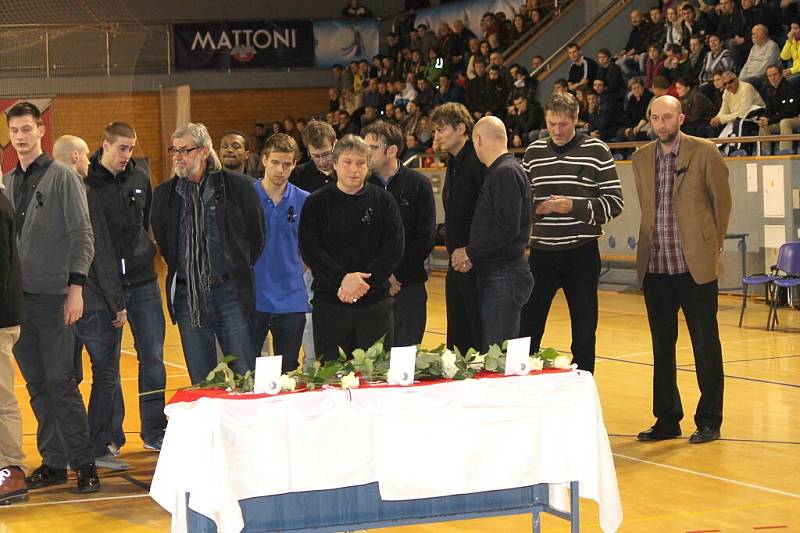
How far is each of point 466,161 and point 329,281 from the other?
129cm

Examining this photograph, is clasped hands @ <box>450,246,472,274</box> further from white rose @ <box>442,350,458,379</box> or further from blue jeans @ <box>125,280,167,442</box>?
white rose @ <box>442,350,458,379</box>

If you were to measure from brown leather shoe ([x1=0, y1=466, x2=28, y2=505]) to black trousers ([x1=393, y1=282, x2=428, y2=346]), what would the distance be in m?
2.08

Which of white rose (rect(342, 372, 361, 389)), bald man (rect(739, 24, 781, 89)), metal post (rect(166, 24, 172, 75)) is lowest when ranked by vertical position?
white rose (rect(342, 372, 361, 389))

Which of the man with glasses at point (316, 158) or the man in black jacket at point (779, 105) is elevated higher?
the man in black jacket at point (779, 105)

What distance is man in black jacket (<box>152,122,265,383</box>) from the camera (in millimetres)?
6105

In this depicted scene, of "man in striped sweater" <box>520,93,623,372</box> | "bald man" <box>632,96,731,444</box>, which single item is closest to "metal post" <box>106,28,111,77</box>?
"man in striped sweater" <box>520,93,623,372</box>

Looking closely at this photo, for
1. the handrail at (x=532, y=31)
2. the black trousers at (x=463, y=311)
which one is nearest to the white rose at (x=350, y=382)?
the black trousers at (x=463, y=311)

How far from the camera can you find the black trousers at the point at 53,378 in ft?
20.0

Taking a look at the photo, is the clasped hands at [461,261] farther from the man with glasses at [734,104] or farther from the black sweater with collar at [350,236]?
the man with glasses at [734,104]

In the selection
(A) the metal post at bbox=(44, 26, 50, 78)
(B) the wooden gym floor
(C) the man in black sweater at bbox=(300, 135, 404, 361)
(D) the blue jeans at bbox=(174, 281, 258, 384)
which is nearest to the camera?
(B) the wooden gym floor

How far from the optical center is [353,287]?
5.84 metres

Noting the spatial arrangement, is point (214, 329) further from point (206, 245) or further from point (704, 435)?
point (704, 435)

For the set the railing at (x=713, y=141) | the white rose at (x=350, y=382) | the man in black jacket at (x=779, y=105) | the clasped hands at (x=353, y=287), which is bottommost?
the white rose at (x=350, y=382)

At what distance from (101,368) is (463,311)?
77.2 inches
